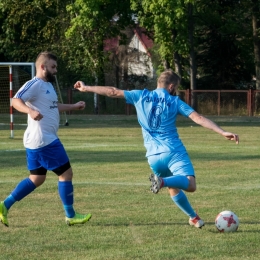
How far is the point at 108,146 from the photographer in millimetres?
19969

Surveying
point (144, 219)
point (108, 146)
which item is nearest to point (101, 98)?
point (108, 146)

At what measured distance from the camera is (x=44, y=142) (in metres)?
8.40

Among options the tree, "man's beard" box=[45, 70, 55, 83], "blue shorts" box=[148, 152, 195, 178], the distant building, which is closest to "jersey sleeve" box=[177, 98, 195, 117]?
"blue shorts" box=[148, 152, 195, 178]

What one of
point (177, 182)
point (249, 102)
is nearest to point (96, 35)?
point (249, 102)

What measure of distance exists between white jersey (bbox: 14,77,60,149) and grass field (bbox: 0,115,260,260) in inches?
37.8

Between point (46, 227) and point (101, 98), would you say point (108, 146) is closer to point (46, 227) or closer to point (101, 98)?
point (46, 227)

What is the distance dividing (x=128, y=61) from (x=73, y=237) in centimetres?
4492

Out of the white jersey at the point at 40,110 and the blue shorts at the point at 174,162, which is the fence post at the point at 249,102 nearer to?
the white jersey at the point at 40,110

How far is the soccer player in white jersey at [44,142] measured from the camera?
8.41 meters

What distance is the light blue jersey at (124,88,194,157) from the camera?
26.3 feet

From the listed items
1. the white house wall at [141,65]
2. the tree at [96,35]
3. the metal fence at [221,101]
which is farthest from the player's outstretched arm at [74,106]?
the white house wall at [141,65]

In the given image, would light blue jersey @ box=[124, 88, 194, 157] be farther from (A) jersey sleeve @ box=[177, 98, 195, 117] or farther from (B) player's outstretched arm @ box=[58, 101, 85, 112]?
(B) player's outstretched arm @ box=[58, 101, 85, 112]

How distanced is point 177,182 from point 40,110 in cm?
182

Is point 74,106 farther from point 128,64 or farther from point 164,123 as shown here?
point 128,64
